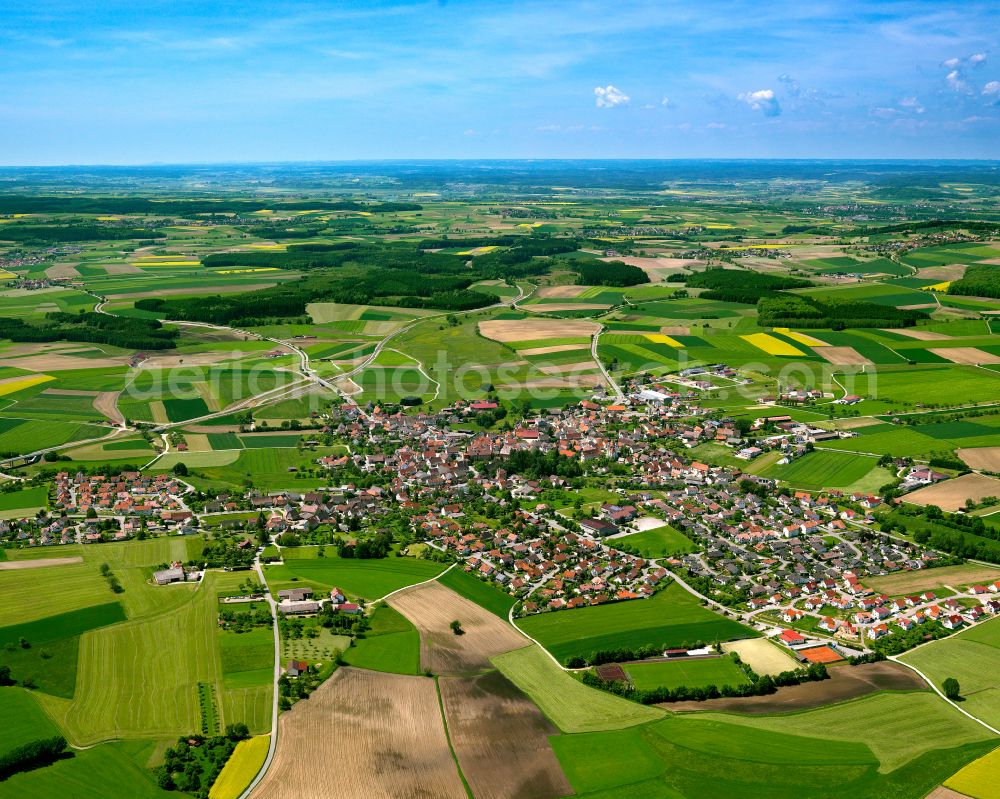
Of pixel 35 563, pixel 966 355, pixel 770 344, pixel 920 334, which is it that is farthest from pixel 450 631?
pixel 920 334

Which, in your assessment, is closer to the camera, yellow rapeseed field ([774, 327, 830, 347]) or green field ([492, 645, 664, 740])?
green field ([492, 645, 664, 740])

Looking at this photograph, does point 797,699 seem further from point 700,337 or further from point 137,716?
point 700,337

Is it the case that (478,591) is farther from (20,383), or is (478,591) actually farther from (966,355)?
(966,355)

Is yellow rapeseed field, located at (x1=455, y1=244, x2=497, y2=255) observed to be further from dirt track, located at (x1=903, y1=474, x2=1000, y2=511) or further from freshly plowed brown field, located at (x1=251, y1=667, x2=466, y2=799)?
freshly plowed brown field, located at (x1=251, y1=667, x2=466, y2=799)

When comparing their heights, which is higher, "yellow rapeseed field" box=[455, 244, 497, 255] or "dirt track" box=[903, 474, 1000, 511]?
"yellow rapeseed field" box=[455, 244, 497, 255]

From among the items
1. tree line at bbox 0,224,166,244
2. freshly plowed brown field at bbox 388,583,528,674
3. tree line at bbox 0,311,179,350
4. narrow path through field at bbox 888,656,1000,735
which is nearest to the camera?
narrow path through field at bbox 888,656,1000,735

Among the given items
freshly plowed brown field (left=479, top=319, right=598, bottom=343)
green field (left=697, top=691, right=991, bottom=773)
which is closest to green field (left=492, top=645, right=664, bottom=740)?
green field (left=697, top=691, right=991, bottom=773)

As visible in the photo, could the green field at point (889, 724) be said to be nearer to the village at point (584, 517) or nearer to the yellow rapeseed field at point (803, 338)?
the village at point (584, 517)

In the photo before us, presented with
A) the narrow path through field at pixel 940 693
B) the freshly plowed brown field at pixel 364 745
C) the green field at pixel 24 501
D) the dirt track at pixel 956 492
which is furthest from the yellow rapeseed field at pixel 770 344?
the green field at pixel 24 501
